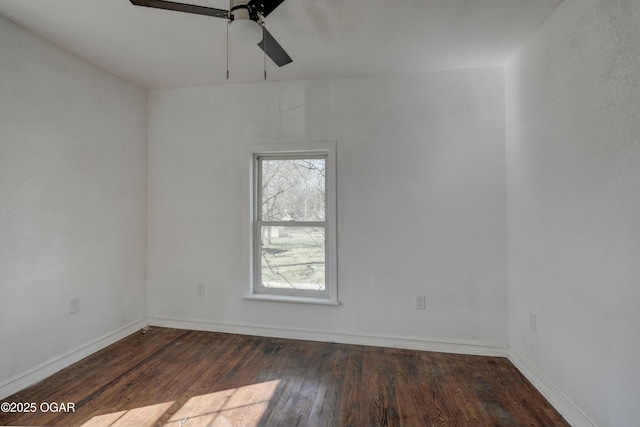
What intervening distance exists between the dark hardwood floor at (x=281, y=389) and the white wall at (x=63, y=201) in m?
0.39

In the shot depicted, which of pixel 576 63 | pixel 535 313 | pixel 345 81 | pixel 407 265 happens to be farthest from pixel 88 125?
pixel 535 313

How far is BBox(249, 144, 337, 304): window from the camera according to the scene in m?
3.01

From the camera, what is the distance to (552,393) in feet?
6.45

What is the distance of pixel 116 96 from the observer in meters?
2.91

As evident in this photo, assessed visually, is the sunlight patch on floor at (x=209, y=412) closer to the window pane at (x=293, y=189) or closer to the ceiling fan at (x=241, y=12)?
the window pane at (x=293, y=189)

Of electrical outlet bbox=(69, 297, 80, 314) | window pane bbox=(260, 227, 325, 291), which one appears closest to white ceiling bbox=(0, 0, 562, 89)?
window pane bbox=(260, 227, 325, 291)

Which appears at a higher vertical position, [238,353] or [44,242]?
[44,242]

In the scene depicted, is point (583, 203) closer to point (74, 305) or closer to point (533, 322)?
point (533, 322)

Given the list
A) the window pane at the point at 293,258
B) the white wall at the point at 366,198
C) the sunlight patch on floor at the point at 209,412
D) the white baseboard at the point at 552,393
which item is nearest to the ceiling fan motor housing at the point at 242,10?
the white wall at the point at 366,198

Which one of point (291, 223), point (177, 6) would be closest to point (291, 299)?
point (291, 223)

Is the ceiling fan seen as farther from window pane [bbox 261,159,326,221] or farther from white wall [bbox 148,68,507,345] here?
window pane [bbox 261,159,326,221]

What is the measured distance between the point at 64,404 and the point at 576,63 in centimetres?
388

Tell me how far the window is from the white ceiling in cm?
84

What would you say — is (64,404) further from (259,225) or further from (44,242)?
(259,225)
